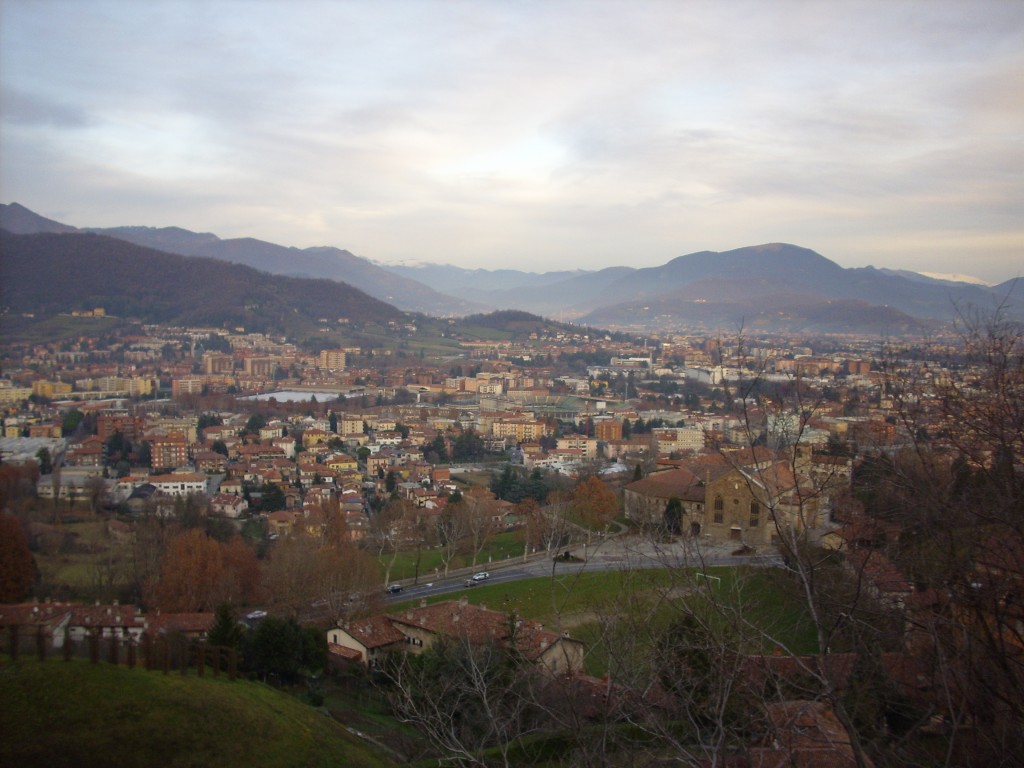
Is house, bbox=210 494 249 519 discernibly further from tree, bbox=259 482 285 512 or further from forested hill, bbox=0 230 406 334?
forested hill, bbox=0 230 406 334

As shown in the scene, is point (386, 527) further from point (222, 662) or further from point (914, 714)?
point (914, 714)

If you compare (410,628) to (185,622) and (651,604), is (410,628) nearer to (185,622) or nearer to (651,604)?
(185,622)

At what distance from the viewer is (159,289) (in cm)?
6550

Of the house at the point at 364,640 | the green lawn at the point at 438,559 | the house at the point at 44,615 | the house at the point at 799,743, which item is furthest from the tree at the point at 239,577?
the house at the point at 799,743

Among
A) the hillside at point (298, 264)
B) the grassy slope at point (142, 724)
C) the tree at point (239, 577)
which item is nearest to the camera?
the grassy slope at point (142, 724)

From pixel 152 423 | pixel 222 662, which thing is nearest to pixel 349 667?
pixel 222 662

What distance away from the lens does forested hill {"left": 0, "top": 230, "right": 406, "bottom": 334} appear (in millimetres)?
57375

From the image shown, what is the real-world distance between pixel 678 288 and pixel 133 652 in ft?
439

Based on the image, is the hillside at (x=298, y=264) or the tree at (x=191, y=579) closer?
the tree at (x=191, y=579)

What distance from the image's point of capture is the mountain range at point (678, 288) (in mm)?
81331

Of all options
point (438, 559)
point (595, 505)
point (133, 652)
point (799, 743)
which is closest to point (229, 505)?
point (438, 559)

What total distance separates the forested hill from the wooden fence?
2047 inches

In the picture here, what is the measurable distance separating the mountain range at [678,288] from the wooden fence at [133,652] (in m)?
56.2

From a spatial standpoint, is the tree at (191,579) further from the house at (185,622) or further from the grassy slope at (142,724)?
the grassy slope at (142,724)
